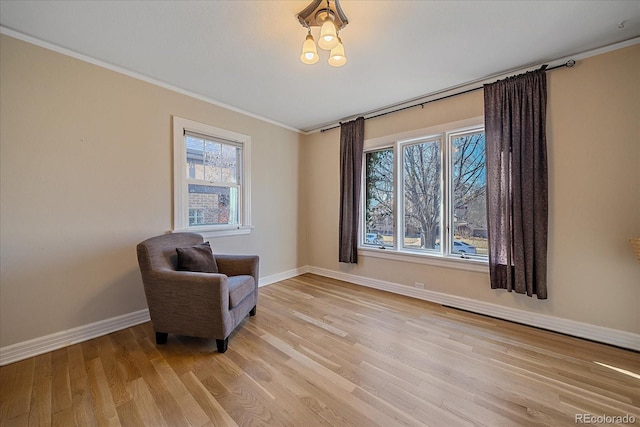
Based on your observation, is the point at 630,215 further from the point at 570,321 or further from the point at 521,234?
the point at 570,321

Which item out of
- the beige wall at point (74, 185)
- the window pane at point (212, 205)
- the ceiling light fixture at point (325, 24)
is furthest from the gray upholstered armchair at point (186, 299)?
the ceiling light fixture at point (325, 24)

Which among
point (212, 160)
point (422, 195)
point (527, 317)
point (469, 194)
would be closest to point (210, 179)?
point (212, 160)

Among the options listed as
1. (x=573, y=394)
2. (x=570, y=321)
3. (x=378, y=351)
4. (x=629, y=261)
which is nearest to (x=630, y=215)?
(x=629, y=261)

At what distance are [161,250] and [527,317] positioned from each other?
364 cm

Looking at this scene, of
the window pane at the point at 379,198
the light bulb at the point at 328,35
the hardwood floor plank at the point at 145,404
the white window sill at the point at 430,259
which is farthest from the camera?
the window pane at the point at 379,198

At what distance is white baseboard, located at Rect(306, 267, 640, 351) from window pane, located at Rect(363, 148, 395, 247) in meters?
0.66

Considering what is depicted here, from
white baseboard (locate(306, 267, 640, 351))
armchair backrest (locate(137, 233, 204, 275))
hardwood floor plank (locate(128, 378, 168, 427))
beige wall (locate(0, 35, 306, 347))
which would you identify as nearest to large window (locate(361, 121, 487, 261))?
white baseboard (locate(306, 267, 640, 351))

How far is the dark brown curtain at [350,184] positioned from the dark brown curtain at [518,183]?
64.4 inches

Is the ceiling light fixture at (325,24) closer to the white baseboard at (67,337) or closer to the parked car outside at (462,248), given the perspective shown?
the parked car outside at (462,248)

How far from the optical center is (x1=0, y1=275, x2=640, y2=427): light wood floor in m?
1.43

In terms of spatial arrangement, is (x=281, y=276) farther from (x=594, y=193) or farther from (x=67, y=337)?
(x=594, y=193)

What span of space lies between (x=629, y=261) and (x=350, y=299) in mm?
2574

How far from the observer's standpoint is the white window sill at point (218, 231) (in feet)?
9.80

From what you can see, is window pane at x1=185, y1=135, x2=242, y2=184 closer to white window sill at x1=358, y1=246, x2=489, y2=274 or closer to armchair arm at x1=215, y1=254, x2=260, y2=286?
armchair arm at x1=215, y1=254, x2=260, y2=286
